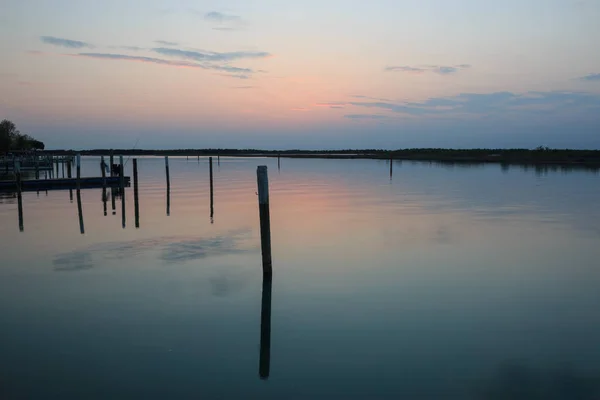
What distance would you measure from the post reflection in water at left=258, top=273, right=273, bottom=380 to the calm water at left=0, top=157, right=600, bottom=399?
0.32ft

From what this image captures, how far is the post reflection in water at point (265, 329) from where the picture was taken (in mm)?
8094

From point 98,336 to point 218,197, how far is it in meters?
29.6

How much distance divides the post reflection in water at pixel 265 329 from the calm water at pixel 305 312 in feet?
0.32

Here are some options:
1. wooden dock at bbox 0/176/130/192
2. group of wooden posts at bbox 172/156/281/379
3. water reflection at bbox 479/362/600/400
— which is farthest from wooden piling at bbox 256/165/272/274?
wooden dock at bbox 0/176/130/192

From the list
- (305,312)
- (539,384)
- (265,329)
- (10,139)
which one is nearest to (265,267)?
(305,312)

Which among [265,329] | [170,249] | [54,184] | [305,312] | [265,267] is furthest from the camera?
[54,184]

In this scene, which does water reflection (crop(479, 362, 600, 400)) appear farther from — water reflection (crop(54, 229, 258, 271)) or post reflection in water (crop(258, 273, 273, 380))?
water reflection (crop(54, 229, 258, 271))

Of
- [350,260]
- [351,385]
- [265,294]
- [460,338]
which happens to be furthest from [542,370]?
[350,260]

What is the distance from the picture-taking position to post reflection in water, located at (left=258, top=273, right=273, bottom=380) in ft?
26.6

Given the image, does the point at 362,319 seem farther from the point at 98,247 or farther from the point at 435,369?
the point at 98,247

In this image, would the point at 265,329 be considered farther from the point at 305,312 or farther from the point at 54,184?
the point at 54,184

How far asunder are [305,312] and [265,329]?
1.24m

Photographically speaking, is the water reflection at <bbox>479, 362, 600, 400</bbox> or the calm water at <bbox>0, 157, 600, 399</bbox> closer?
the water reflection at <bbox>479, 362, 600, 400</bbox>

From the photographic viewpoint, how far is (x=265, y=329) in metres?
9.87
